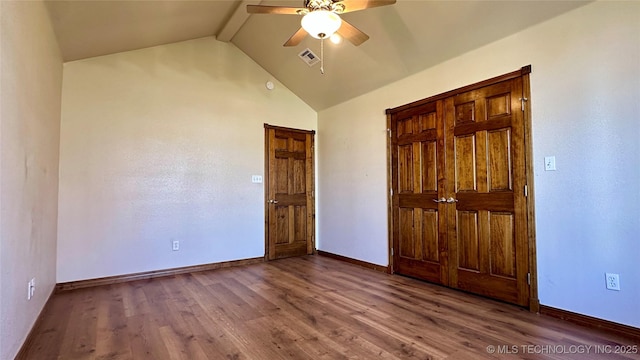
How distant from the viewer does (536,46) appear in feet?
8.75

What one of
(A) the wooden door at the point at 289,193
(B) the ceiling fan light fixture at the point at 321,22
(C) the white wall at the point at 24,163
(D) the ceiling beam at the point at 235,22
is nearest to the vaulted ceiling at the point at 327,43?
(D) the ceiling beam at the point at 235,22

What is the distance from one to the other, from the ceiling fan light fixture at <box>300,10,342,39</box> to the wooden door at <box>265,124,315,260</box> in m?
2.77

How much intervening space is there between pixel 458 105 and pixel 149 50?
3848mm

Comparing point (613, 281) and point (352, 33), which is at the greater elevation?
point (352, 33)

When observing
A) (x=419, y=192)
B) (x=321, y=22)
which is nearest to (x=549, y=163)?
(x=419, y=192)

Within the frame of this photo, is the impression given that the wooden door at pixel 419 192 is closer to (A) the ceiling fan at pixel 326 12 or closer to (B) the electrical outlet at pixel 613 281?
(B) the electrical outlet at pixel 613 281

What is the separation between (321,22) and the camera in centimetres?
213

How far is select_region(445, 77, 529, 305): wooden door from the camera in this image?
2.77 meters

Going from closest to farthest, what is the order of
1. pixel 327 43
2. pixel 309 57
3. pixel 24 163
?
pixel 24 163 < pixel 327 43 < pixel 309 57

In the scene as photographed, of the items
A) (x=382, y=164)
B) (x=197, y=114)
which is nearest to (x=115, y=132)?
(x=197, y=114)

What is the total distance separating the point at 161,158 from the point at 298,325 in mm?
2825

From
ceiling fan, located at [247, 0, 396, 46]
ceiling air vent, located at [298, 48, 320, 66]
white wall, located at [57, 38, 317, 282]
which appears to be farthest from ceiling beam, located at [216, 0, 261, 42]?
ceiling fan, located at [247, 0, 396, 46]

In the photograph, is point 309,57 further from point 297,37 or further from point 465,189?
point 465,189

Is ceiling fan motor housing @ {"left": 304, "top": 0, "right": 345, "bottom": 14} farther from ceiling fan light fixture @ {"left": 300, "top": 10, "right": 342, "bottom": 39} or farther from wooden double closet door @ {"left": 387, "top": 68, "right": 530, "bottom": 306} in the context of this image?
wooden double closet door @ {"left": 387, "top": 68, "right": 530, "bottom": 306}
